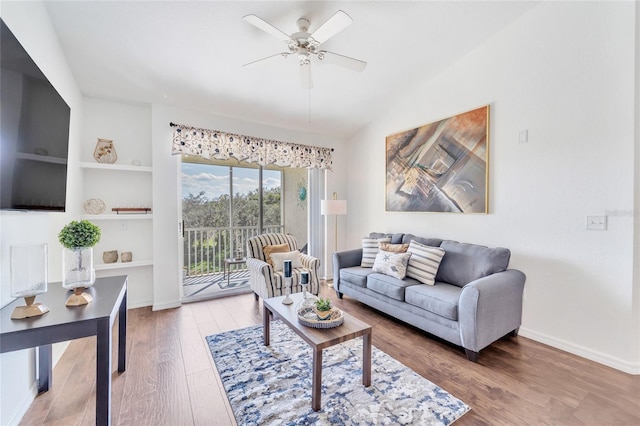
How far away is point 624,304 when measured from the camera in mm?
2145

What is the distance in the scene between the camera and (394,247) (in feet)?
11.1

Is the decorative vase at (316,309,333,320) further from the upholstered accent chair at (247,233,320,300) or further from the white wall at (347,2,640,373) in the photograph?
the white wall at (347,2,640,373)

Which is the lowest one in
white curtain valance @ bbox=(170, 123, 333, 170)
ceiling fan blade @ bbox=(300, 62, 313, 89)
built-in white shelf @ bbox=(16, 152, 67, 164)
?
built-in white shelf @ bbox=(16, 152, 67, 164)

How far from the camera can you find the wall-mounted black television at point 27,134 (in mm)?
1331

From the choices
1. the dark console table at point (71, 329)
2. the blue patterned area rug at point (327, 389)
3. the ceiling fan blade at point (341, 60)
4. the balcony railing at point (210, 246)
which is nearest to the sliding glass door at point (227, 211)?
the balcony railing at point (210, 246)

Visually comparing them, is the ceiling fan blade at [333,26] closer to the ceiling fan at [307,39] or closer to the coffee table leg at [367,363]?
the ceiling fan at [307,39]

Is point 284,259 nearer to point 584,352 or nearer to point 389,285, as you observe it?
point 389,285

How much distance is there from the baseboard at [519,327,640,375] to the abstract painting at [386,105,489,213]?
1286 mm

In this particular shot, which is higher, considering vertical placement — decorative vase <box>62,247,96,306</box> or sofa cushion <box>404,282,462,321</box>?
decorative vase <box>62,247,96,306</box>

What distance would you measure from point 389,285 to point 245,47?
2813 millimetres

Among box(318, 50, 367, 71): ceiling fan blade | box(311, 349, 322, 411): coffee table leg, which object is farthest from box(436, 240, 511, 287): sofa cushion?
box(318, 50, 367, 71): ceiling fan blade

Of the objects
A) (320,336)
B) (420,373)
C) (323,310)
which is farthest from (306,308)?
(420,373)

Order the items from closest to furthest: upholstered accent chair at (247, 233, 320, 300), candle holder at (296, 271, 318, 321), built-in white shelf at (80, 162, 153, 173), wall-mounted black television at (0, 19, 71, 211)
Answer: wall-mounted black television at (0, 19, 71, 211), candle holder at (296, 271, 318, 321), built-in white shelf at (80, 162, 153, 173), upholstered accent chair at (247, 233, 320, 300)

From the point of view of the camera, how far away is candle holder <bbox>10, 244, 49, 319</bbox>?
1.37 m
